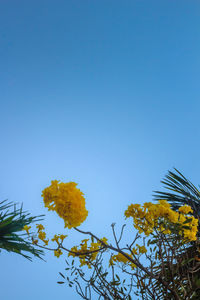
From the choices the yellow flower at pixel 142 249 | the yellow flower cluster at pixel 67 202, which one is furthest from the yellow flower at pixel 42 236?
the yellow flower at pixel 142 249

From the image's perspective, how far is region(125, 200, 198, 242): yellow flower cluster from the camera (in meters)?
1.21

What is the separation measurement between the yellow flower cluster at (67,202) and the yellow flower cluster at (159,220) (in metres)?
0.34

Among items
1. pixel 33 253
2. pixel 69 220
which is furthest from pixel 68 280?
pixel 33 253

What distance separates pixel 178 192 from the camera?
3.58m

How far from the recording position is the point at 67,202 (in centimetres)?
108

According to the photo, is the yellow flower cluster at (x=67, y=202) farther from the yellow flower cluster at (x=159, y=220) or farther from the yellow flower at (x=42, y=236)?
the yellow flower at (x=42, y=236)

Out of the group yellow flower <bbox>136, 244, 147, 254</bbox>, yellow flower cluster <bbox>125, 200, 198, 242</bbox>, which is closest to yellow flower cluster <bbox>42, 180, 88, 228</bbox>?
yellow flower cluster <bbox>125, 200, 198, 242</bbox>

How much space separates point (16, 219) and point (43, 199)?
1.48 metres

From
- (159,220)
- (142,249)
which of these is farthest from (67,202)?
(142,249)

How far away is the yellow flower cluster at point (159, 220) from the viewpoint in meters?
1.21

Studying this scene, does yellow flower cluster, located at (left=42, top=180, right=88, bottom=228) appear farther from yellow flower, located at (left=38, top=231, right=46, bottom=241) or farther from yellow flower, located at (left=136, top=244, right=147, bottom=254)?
yellow flower, located at (left=136, top=244, right=147, bottom=254)

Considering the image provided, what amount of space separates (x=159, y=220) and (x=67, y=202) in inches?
21.3

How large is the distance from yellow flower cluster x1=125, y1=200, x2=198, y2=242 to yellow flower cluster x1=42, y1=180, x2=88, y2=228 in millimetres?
341

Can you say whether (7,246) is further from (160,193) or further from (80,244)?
(160,193)
